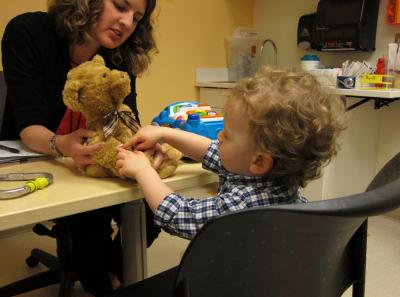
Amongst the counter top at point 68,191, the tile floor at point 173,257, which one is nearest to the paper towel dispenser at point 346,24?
the tile floor at point 173,257

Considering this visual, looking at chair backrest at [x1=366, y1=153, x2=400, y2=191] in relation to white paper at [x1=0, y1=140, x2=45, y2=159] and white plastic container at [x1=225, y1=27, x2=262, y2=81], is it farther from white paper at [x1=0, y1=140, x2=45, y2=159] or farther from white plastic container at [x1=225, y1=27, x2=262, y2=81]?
white plastic container at [x1=225, y1=27, x2=262, y2=81]

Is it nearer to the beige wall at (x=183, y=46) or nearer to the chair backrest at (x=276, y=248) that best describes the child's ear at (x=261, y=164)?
the chair backrest at (x=276, y=248)

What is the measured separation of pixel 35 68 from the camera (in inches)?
41.8

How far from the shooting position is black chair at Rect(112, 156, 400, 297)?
0.39 meters

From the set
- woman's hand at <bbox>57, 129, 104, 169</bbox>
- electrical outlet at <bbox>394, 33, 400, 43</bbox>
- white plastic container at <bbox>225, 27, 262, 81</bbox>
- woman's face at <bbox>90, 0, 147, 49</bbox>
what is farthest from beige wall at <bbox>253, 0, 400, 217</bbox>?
woman's hand at <bbox>57, 129, 104, 169</bbox>

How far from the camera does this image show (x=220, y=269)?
0.47 meters

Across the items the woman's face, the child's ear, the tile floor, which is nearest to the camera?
the child's ear

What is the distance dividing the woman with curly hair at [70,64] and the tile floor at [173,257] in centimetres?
39

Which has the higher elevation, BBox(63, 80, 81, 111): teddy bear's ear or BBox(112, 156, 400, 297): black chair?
BBox(63, 80, 81, 111): teddy bear's ear

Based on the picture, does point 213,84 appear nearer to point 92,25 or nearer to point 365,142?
point 365,142

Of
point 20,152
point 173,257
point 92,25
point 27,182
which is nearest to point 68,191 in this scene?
point 27,182

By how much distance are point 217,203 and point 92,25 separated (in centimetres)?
73

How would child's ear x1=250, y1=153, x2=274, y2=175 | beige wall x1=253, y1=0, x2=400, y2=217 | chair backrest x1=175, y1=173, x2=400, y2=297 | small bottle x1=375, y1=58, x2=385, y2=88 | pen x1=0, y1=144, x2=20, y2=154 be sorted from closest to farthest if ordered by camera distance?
chair backrest x1=175, y1=173, x2=400, y2=297 → child's ear x1=250, y1=153, x2=274, y2=175 → pen x1=0, y1=144, x2=20, y2=154 → small bottle x1=375, y1=58, x2=385, y2=88 → beige wall x1=253, y1=0, x2=400, y2=217

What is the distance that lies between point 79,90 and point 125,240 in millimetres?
418
